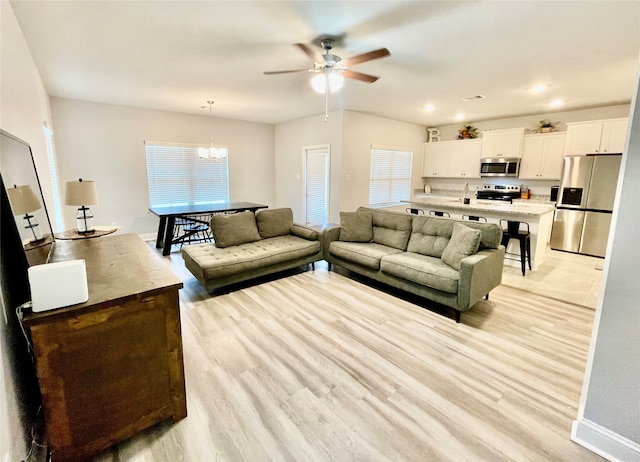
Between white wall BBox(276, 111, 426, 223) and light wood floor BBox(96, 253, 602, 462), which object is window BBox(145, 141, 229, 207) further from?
light wood floor BBox(96, 253, 602, 462)

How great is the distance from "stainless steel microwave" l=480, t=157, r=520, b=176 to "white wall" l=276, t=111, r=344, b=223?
11.2ft

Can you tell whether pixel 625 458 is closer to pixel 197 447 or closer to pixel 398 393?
pixel 398 393

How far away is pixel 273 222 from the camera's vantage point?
14.7 ft

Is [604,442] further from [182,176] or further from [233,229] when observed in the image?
[182,176]

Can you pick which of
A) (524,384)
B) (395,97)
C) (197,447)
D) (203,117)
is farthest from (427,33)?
(203,117)

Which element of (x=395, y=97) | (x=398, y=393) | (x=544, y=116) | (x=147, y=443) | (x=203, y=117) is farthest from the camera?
(x=203, y=117)

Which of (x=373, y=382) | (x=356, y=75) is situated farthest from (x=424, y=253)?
(x=356, y=75)

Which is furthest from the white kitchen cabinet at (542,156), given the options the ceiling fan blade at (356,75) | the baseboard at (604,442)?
the baseboard at (604,442)

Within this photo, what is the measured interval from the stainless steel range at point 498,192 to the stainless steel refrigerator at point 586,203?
3.49ft

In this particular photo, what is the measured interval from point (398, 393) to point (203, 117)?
657cm

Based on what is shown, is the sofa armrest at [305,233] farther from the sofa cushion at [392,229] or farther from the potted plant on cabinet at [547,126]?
the potted plant on cabinet at [547,126]

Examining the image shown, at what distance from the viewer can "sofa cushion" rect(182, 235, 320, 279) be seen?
333 cm

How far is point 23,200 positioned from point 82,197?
1.33 meters

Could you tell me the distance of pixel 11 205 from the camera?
1.48 m
